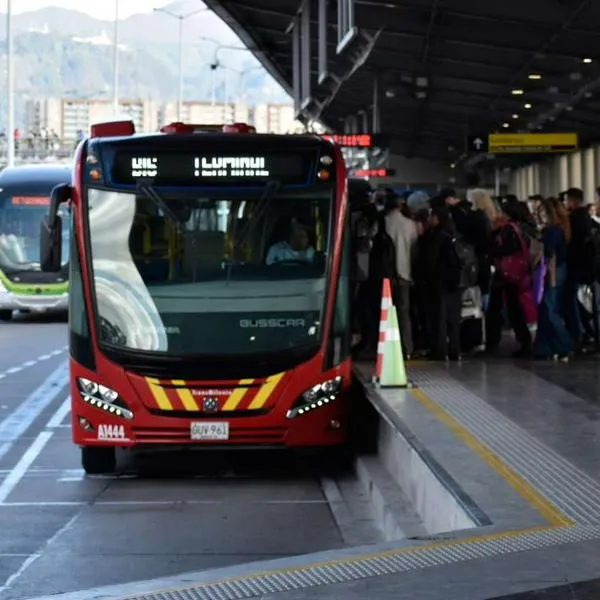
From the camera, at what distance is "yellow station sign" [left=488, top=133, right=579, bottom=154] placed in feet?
114

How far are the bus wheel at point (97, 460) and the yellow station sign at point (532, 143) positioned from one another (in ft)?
78.1

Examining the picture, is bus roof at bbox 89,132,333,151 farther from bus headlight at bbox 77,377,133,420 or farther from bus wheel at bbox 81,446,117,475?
bus wheel at bbox 81,446,117,475

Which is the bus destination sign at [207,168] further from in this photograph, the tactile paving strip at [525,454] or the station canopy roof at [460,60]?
the station canopy roof at [460,60]

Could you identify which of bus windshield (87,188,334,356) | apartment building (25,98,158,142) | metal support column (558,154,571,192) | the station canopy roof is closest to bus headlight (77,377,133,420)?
bus windshield (87,188,334,356)

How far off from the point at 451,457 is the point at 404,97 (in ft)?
110

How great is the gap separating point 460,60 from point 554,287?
17.3m

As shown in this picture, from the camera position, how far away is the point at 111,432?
11.9 meters

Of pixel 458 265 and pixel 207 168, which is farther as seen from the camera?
pixel 458 265

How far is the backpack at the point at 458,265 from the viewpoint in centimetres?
1595

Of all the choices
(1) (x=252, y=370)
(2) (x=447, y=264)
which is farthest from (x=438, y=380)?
(1) (x=252, y=370)

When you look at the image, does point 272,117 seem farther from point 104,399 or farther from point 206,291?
point 104,399

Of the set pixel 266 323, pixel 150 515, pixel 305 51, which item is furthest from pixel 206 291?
pixel 305 51

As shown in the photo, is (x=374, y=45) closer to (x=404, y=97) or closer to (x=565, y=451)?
(x=404, y=97)

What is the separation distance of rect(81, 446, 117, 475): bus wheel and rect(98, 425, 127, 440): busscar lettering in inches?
11.1
